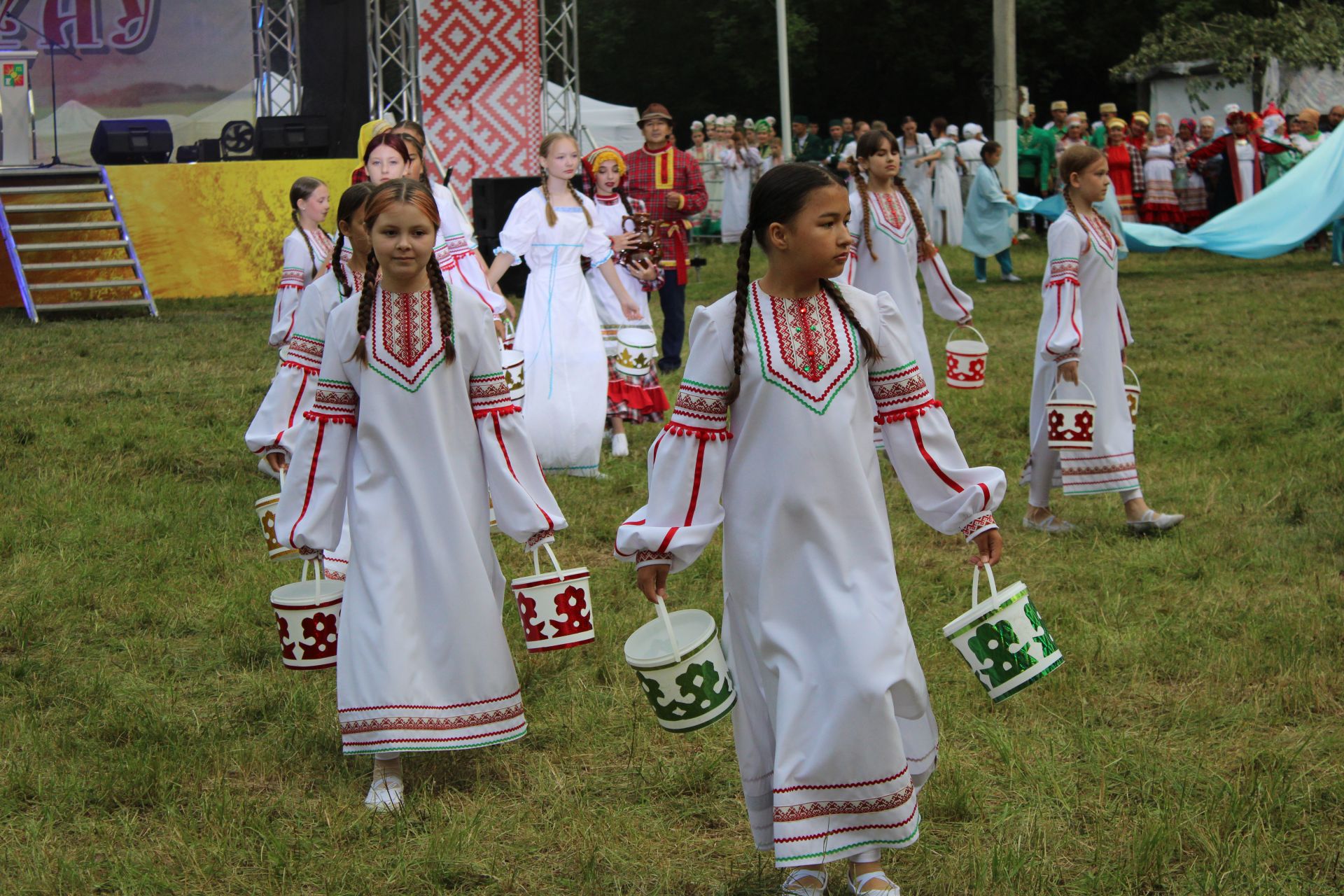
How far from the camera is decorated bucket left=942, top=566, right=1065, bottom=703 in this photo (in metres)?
3.27

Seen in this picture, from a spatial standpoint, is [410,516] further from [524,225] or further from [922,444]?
[524,225]

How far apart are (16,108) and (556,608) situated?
57.1 ft

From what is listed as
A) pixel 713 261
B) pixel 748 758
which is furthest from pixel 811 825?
pixel 713 261

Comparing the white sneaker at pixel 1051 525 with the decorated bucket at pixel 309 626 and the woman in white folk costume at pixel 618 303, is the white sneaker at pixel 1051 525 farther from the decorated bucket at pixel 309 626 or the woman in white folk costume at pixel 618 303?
the decorated bucket at pixel 309 626

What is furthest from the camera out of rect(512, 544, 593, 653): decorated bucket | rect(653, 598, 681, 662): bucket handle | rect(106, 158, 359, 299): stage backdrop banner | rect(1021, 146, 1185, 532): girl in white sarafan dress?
rect(106, 158, 359, 299): stage backdrop banner

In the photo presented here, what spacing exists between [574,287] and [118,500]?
2670mm

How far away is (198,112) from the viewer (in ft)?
76.8

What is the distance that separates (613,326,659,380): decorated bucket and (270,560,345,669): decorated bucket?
4.57m

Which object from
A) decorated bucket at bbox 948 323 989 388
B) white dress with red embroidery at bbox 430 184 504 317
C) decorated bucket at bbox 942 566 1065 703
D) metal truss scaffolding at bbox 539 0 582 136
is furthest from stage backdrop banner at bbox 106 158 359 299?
decorated bucket at bbox 942 566 1065 703

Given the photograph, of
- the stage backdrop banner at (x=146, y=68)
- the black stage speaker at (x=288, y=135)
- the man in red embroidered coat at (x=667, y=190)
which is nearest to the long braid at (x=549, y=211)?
the man in red embroidered coat at (x=667, y=190)

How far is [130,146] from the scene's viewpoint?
737 inches

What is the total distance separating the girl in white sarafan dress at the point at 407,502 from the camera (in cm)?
410

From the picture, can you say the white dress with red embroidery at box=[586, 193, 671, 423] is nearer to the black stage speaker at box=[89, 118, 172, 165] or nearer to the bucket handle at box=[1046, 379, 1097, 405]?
the bucket handle at box=[1046, 379, 1097, 405]

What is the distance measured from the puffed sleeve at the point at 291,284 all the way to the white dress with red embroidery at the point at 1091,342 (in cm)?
357
